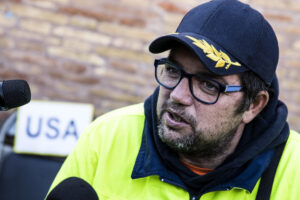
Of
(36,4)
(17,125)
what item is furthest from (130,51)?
(17,125)

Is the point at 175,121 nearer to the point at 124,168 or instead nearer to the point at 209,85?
the point at 209,85

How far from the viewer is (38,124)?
308 centimetres

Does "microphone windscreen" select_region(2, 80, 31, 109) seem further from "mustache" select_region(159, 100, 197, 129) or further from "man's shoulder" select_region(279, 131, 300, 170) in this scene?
"man's shoulder" select_region(279, 131, 300, 170)

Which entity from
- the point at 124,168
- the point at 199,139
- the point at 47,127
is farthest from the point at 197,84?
the point at 47,127

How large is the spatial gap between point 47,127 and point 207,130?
161 centimetres

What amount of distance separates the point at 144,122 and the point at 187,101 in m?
0.32

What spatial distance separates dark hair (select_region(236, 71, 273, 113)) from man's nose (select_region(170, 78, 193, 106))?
0.81ft

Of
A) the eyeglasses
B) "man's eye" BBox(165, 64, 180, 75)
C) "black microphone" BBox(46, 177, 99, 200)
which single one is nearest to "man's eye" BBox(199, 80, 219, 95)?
the eyeglasses

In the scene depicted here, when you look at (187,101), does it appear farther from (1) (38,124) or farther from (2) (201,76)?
(1) (38,124)

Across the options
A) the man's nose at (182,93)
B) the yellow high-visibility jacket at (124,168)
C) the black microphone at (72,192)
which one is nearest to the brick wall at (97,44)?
the yellow high-visibility jacket at (124,168)

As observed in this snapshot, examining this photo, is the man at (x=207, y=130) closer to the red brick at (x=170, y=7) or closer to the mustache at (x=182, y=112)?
the mustache at (x=182, y=112)

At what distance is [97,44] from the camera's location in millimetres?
3342

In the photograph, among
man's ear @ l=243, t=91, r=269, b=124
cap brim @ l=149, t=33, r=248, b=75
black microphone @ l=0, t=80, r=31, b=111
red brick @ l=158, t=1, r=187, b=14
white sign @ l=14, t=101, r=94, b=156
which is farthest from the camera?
red brick @ l=158, t=1, r=187, b=14

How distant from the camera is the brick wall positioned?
130 inches
